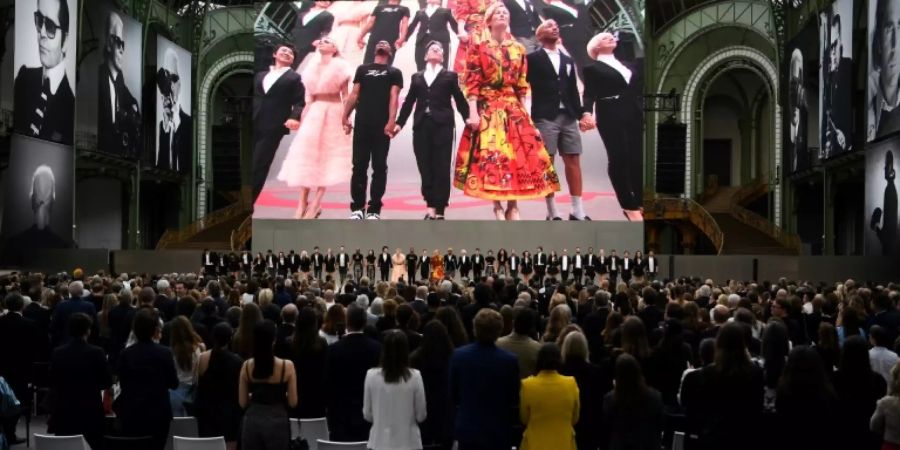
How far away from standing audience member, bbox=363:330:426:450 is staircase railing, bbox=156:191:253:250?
119ft

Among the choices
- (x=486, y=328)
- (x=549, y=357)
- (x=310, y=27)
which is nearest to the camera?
(x=549, y=357)

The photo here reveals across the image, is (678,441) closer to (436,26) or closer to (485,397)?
(485,397)

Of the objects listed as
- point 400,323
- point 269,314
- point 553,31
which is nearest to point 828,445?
point 400,323

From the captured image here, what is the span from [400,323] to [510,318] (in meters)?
1.01

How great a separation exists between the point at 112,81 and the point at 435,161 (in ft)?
38.7

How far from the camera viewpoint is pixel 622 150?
35625mm

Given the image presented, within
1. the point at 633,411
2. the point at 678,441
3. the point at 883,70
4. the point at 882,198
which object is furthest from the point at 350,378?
the point at 882,198

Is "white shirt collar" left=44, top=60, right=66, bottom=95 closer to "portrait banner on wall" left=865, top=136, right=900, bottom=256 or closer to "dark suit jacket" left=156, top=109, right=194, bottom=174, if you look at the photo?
"dark suit jacket" left=156, top=109, right=194, bottom=174

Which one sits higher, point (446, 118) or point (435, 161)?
point (446, 118)

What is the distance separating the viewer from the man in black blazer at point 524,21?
117ft

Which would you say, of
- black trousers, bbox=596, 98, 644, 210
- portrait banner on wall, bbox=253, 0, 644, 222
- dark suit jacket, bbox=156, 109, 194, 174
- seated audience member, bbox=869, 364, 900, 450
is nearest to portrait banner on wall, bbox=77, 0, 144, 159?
dark suit jacket, bbox=156, 109, 194, 174

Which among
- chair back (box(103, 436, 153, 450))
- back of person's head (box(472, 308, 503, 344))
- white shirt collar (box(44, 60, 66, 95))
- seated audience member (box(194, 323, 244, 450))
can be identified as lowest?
chair back (box(103, 436, 153, 450))

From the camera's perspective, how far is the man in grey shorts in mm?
35344

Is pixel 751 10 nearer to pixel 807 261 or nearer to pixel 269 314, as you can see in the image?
pixel 807 261
